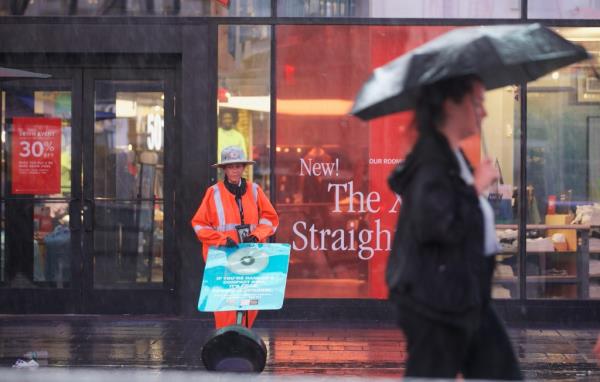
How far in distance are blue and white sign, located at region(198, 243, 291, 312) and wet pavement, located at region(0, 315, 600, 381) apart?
1086mm

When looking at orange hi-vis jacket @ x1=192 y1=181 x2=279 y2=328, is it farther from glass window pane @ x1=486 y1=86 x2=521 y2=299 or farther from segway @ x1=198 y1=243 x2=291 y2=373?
glass window pane @ x1=486 y1=86 x2=521 y2=299

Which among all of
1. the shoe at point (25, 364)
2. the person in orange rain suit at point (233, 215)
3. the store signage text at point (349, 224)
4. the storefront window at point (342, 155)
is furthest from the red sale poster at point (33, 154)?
the person in orange rain suit at point (233, 215)

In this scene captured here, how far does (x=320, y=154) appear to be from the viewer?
1026cm

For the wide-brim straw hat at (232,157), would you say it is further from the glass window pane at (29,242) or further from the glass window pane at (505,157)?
the glass window pane at (29,242)

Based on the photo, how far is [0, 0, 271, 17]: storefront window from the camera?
1023 cm

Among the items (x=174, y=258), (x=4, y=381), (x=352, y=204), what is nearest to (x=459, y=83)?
(x=4, y=381)

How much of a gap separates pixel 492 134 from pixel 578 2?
1.66 metres

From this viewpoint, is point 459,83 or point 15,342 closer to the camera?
point 459,83

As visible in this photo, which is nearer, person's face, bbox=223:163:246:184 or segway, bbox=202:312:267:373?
segway, bbox=202:312:267:373

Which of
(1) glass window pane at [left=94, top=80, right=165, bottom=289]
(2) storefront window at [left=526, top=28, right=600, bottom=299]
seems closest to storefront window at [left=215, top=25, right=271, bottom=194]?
(1) glass window pane at [left=94, top=80, right=165, bottom=289]

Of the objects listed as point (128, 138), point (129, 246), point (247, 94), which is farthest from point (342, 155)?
point (129, 246)

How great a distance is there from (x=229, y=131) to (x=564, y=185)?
364cm

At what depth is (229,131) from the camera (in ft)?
33.8

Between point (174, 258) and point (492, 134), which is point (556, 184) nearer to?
point (492, 134)
